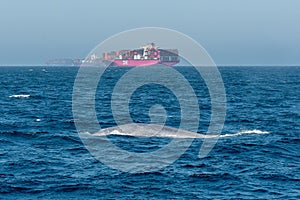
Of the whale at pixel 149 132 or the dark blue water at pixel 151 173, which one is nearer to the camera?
the dark blue water at pixel 151 173

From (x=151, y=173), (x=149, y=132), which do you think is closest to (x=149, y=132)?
(x=149, y=132)

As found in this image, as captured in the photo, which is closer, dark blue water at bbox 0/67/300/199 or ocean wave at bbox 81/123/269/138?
dark blue water at bbox 0/67/300/199

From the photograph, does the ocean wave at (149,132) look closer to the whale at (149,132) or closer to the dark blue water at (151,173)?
the whale at (149,132)

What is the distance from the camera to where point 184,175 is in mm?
25984

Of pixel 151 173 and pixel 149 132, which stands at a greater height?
pixel 149 132

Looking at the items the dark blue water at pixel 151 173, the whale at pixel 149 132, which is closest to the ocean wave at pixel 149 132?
the whale at pixel 149 132

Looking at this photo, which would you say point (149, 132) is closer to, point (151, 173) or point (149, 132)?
point (149, 132)

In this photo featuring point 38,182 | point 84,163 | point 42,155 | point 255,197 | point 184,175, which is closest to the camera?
point 255,197

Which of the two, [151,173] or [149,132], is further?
[149,132]

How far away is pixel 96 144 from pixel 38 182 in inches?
373

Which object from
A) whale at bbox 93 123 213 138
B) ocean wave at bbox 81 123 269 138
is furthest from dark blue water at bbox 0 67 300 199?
whale at bbox 93 123 213 138

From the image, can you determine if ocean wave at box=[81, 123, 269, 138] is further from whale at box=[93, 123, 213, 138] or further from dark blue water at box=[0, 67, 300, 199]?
dark blue water at box=[0, 67, 300, 199]

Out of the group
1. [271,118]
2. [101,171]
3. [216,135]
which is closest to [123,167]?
[101,171]

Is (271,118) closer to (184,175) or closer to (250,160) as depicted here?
(250,160)
